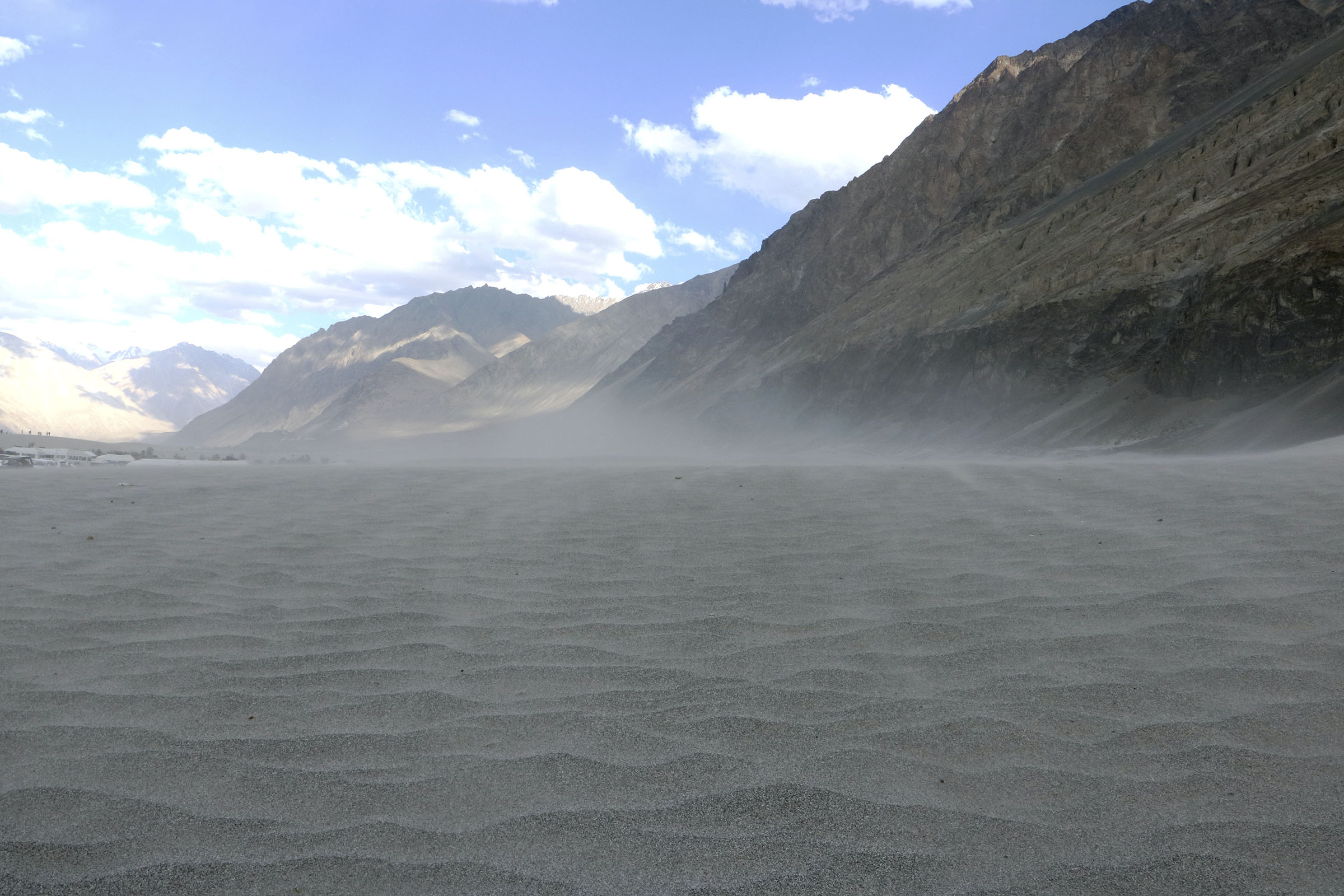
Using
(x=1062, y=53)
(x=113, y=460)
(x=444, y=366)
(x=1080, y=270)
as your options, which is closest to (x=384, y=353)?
(x=444, y=366)

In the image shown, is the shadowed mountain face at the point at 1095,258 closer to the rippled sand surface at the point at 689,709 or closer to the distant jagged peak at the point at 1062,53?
the distant jagged peak at the point at 1062,53

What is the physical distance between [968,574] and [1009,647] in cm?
114

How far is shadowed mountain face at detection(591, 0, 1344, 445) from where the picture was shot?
18.5 meters

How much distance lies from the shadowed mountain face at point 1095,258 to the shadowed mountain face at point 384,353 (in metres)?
90.1

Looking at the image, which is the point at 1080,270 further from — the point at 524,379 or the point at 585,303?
the point at 585,303

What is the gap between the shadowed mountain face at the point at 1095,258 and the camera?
1847 centimetres

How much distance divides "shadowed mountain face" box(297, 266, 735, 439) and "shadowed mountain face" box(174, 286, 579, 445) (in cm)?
694

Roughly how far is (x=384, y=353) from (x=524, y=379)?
53568 millimetres

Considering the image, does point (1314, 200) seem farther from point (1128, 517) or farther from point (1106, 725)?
point (1106, 725)

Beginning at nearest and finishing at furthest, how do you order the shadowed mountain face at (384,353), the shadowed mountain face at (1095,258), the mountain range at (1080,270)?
the mountain range at (1080,270) < the shadowed mountain face at (1095,258) < the shadowed mountain face at (384,353)

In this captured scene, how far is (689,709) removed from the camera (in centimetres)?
330

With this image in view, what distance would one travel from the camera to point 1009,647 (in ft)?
12.4

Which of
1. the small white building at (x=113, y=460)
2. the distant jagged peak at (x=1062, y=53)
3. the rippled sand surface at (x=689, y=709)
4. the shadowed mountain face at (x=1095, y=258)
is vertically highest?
the distant jagged peak at (x=1062, y=53)

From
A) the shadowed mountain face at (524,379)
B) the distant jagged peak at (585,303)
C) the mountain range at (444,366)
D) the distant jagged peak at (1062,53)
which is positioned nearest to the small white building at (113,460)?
the distant jagged peak at (1062,53)
